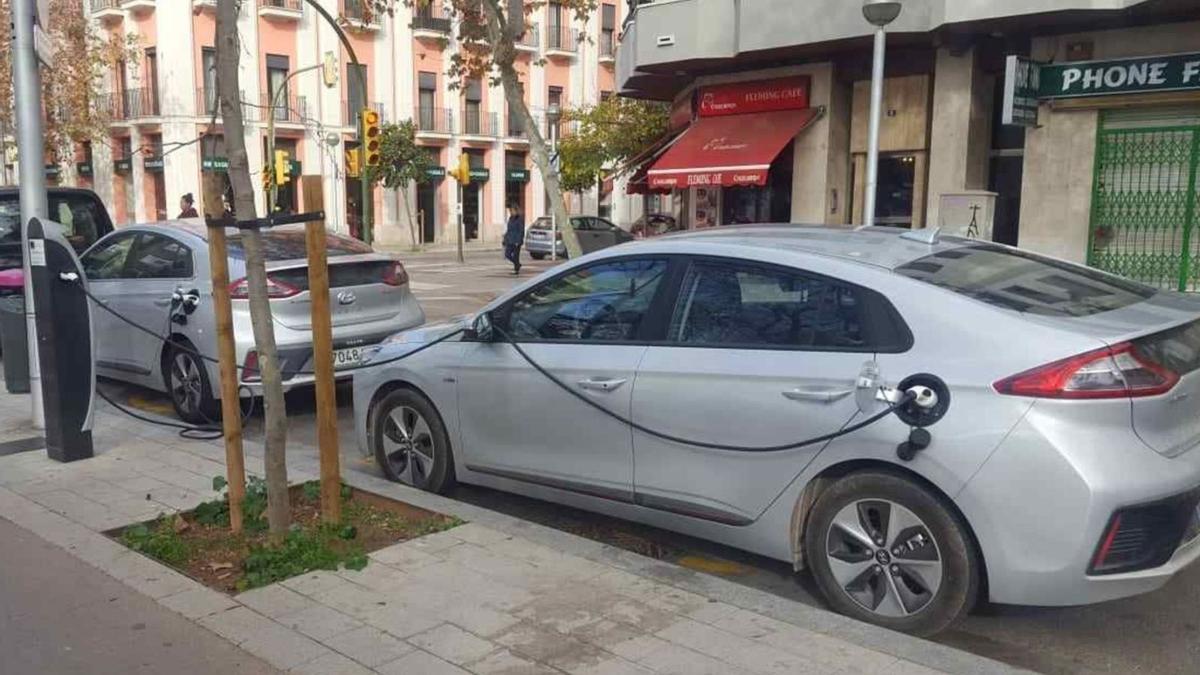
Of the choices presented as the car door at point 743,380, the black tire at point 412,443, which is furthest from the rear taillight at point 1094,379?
the black tire at point 412,443

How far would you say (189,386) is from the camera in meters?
7.89

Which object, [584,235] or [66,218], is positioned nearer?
[66,218]

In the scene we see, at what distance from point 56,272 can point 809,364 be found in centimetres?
474

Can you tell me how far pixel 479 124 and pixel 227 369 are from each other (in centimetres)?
4445

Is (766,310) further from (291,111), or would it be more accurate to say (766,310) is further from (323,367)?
(291,111)

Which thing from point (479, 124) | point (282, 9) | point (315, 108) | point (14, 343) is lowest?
point (14, 343)

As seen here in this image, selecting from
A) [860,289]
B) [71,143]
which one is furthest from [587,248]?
[860,289]

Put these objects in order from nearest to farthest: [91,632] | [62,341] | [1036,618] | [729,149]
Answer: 1. [91,632]
2. [1036,618]
3. [62,341]
4. [729,149]

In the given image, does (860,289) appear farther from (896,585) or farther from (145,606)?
(145,606)

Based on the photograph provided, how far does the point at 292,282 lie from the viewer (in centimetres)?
776

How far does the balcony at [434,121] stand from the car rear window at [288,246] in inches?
1484

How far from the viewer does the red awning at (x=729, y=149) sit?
47.6ft

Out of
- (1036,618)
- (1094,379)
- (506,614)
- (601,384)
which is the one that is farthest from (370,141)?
(1094,379)

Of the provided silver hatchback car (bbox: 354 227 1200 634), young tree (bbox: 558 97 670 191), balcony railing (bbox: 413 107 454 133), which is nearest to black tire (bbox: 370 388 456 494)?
silver hatchback car (bbox: 354 227 1200 634)
